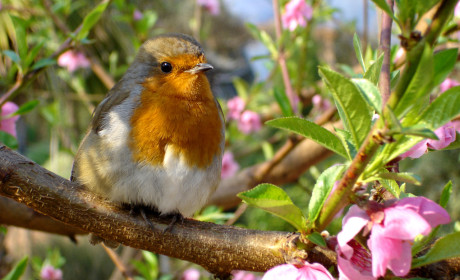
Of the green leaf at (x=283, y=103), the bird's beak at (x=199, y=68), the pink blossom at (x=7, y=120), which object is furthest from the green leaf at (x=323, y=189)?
the pink blossom at (x=7, y=120)

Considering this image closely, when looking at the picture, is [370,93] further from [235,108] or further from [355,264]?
[235,108]

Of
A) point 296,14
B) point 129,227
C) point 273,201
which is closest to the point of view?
point 273,201

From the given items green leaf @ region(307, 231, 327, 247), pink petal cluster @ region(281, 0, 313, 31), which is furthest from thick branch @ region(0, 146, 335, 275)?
pink petal cluster @ region(281, 0, 313, 31)

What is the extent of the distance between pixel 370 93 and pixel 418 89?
0.05 metres

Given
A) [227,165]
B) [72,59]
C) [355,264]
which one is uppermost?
[355,264]

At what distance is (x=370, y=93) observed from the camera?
1.48 ft

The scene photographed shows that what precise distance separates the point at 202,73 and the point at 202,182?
33 cm

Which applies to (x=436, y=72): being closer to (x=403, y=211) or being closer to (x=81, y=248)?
(x=403, y=211)

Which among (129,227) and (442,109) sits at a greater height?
(442,109)

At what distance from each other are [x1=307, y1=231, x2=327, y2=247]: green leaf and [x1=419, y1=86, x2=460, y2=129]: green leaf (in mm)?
198

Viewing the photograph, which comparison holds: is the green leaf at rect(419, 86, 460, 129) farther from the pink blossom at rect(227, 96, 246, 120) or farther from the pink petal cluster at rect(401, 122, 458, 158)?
the pink blossom at rect(227, 96, 246, 120)

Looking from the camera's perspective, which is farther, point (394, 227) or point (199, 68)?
point (199, 68)

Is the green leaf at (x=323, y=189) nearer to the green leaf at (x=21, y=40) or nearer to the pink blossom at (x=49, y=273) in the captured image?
the green leaf at (x=21, y=40)

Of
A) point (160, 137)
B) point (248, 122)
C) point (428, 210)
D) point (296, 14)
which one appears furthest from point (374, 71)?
point (248, 122)
